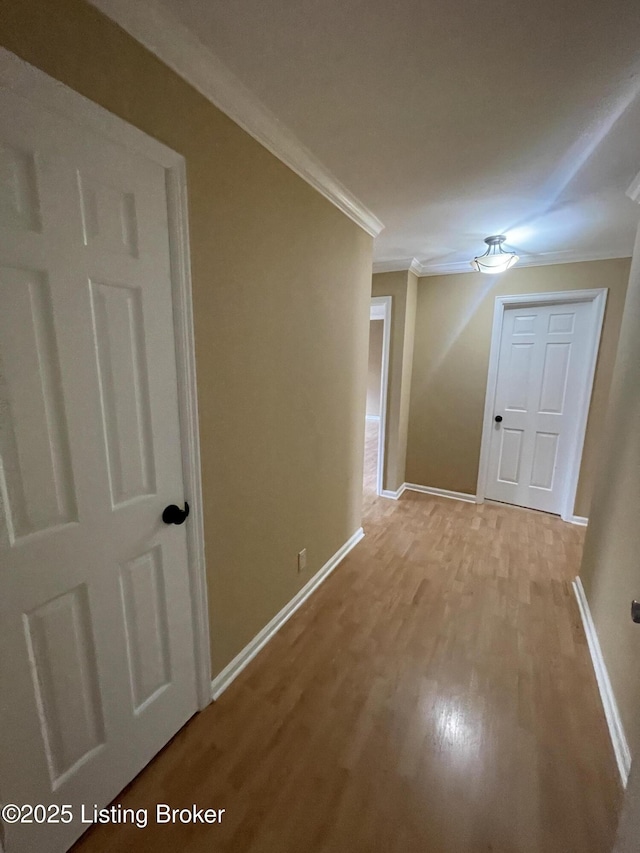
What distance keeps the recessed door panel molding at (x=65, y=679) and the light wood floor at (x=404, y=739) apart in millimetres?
322

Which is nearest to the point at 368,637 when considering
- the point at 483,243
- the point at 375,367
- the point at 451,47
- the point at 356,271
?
the point at 356,271

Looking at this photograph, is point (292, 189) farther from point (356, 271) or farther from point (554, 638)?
point (554, 638)

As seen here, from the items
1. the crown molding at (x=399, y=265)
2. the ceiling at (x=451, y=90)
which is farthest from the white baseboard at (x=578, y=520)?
the crown molding at (x=399, y=265)

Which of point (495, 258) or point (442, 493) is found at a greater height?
point (495, 258)

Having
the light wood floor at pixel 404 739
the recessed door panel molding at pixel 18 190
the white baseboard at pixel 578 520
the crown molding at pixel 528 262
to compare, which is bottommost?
the light wood floor at pixel 404 739

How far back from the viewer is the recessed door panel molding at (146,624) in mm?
1132

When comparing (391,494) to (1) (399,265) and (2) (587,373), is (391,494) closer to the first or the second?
(2) (587,373)

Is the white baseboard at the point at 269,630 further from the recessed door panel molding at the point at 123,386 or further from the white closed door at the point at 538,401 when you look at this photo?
the white closed door at the point at 538,401

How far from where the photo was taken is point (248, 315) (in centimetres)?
144

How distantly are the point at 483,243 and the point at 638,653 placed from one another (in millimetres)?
2703

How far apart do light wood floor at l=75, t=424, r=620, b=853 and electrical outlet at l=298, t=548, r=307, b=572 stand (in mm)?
Answer: 233

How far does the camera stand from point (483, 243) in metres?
2.75

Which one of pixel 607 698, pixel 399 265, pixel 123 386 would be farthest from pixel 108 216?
pixel 399 265

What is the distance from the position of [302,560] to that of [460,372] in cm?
249
